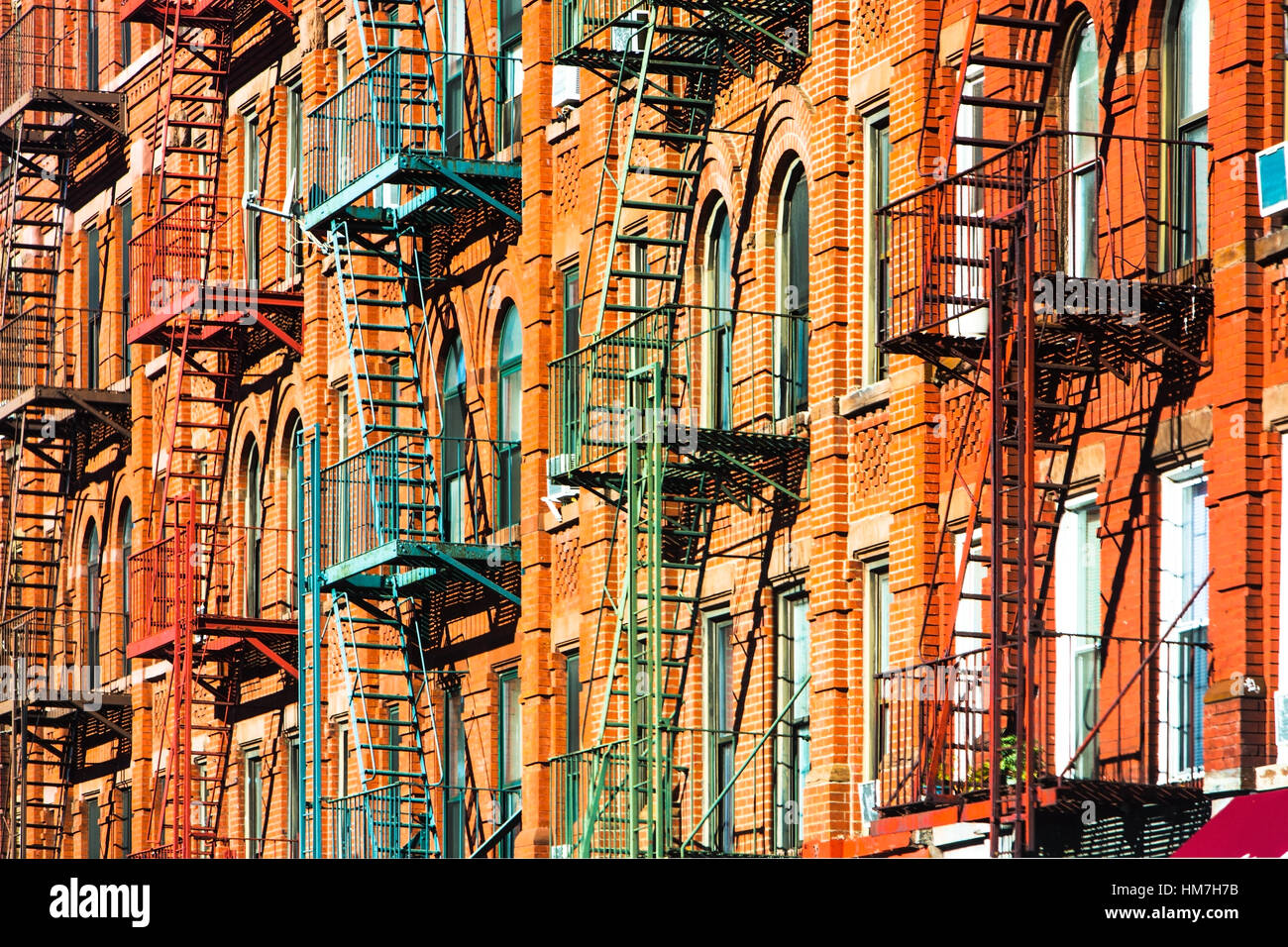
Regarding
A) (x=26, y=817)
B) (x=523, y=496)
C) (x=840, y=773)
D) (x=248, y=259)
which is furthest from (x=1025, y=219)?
(x=26, y=817)

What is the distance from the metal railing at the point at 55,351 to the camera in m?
42.8

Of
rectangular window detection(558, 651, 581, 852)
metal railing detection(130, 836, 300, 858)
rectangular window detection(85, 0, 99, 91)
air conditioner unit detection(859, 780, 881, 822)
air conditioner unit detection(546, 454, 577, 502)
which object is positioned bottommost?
metal railing detection(130, 836, 300, 858)

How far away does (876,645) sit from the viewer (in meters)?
23.6

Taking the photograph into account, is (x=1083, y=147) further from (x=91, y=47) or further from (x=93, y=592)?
(x=91, y=47)

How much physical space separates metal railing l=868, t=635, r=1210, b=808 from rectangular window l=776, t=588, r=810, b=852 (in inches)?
93.9

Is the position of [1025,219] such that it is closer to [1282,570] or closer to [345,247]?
[1282,570]

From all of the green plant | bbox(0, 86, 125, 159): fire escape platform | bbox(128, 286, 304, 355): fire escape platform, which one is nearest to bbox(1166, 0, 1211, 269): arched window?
the green plant

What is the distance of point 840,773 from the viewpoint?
23312 mm

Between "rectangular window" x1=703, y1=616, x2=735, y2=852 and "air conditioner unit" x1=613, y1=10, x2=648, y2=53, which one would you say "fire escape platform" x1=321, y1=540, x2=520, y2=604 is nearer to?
"rectangular window" x1=703, y1=616, x2=735, y2=852

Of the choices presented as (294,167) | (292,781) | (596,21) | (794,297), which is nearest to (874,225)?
(794,297)

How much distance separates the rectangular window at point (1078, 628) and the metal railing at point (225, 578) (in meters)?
16.3

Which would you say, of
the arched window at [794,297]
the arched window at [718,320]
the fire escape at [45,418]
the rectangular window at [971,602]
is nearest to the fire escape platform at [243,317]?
the fire escape at [45,418]

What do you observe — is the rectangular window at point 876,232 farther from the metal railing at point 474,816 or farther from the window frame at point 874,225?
the metal railing at point 474,816

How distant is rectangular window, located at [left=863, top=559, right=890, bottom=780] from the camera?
910 inches
